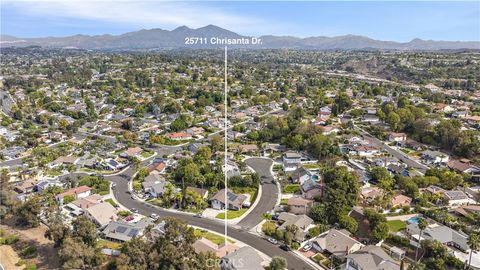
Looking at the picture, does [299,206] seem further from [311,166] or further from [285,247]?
[311,166]

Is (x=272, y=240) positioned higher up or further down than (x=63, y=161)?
further down

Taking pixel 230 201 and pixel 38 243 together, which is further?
pixel 230 201

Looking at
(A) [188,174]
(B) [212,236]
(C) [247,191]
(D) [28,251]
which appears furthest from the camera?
(A) [188,174]

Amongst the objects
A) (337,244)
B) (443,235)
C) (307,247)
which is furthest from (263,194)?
(443,235)

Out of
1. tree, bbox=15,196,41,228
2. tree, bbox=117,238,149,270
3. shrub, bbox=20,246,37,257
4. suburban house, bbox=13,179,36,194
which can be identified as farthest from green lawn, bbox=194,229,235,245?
suburban house, bbox=13,179,36,194

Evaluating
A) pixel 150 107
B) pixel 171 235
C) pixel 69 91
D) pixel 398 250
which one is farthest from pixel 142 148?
pixel 69 91

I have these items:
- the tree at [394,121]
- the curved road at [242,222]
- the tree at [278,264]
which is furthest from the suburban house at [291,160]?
the tree at [394,121]

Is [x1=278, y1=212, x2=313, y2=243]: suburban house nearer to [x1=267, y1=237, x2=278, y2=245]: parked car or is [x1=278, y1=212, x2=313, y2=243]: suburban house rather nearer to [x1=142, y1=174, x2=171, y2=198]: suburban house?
[x1=267, y1=237, x2=278, y2=245]: parked car
